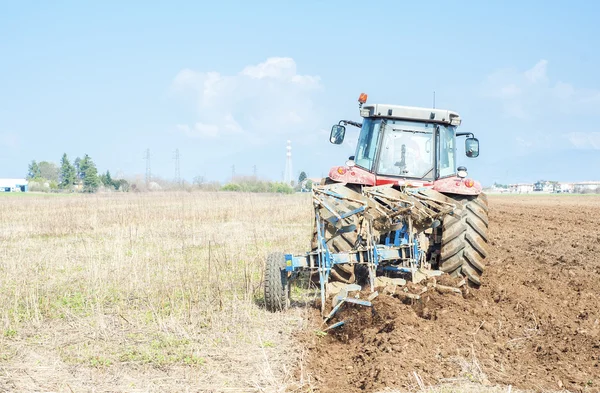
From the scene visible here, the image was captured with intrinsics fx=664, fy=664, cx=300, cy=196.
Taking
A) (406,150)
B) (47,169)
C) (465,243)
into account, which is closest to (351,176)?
(406,150)

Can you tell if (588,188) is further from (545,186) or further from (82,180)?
(82,180)

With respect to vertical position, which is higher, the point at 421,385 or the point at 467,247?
the point at 467,247

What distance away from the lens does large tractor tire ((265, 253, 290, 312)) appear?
6.74 metres

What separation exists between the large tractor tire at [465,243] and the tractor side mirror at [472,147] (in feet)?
5.88

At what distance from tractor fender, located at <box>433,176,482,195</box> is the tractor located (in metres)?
0.01

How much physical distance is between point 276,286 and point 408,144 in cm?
294

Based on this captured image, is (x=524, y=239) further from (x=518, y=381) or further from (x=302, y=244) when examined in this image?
(x=518, y=381)

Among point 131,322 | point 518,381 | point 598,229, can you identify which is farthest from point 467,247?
point 598,229

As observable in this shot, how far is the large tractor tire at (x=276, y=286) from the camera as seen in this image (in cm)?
674

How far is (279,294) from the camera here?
22.1 feet

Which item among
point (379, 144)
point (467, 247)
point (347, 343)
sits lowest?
point (347, 343)

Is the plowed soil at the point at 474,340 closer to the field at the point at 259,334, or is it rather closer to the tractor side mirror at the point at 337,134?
the field at the point at 259,334

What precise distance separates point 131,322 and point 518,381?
363 centimetres

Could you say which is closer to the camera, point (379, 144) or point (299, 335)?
point (299, 335)
